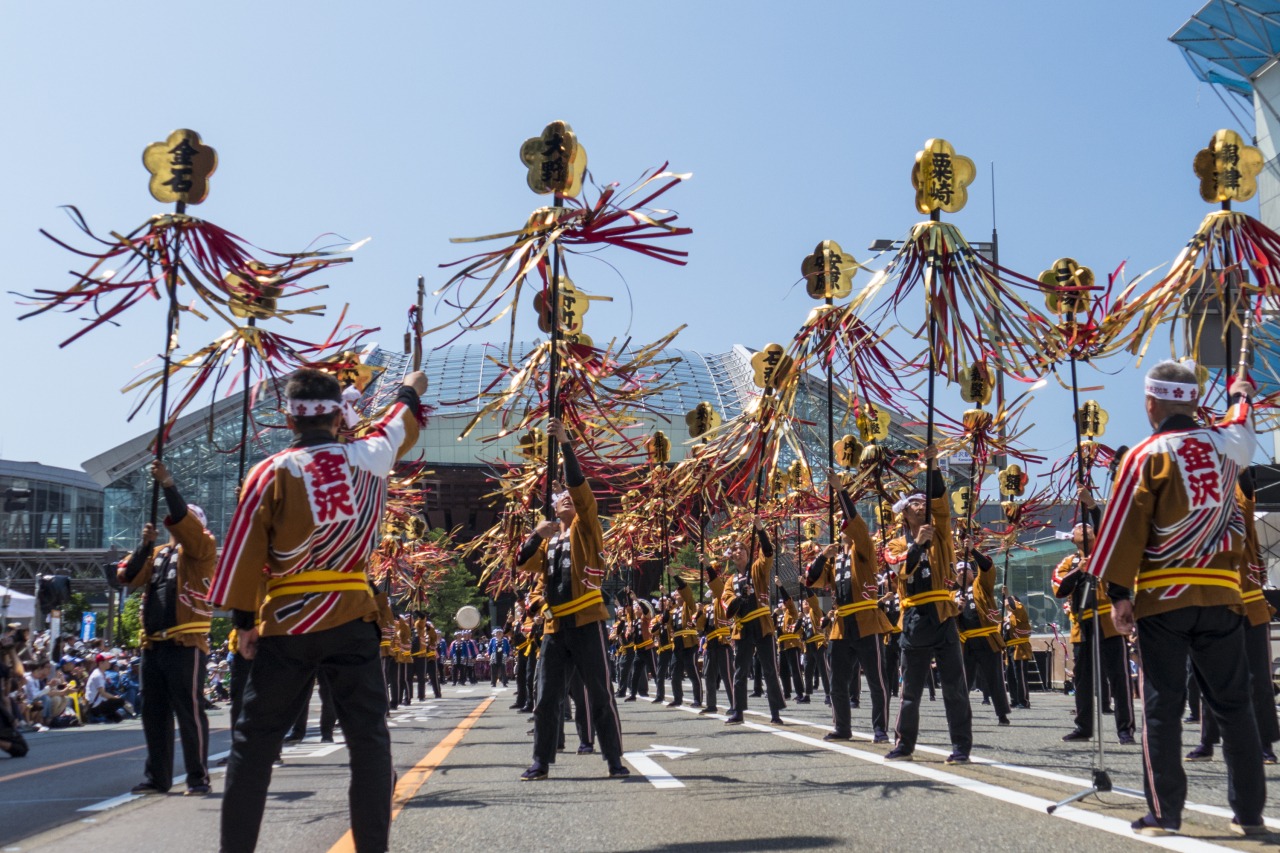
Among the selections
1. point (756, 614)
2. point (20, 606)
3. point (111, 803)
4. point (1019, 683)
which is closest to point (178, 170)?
point (111, 803)

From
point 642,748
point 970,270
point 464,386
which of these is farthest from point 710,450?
point 464,386

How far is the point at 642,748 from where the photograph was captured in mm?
10719

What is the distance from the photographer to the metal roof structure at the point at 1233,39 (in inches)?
1583

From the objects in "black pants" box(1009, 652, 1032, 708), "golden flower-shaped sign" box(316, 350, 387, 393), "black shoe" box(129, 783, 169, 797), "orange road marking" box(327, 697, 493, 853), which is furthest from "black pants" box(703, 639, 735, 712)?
"black shoe" box(129, 783, 169, 797)

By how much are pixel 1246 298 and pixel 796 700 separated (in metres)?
15.3

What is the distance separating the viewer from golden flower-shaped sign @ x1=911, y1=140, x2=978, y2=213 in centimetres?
980

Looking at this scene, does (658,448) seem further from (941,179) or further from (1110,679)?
(941,179)

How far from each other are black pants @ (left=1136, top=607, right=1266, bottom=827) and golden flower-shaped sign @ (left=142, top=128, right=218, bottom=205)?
22.2ft

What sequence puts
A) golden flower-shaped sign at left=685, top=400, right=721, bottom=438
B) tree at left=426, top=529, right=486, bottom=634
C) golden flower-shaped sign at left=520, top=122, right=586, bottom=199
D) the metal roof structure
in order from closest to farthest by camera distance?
golden flower-shaped sign at left=520, top=122, right=586, bottom=199 < golden flower-shaped sign at left=685, top=400, right=721, bottom=438 < the metal roof structure < tree at left=426, top=529, right=486, bottom=634

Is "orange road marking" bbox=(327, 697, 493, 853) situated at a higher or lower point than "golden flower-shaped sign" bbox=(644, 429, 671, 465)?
lower

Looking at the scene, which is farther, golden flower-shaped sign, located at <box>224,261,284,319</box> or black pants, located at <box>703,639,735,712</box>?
black pants, located at <box>703,639,735,712</box>

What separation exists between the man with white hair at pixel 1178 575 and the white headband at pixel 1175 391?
0.25 feet

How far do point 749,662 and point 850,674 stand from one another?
3.59m

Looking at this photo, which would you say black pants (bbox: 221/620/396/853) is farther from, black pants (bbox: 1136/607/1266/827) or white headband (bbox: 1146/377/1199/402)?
white headband (bbox: 1146/377/1199/402)
